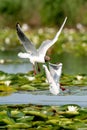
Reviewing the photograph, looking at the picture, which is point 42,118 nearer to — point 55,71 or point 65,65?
point 55,71

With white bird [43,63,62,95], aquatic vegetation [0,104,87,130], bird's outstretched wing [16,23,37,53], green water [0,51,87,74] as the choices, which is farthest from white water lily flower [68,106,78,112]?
green water [0,51,87,74]

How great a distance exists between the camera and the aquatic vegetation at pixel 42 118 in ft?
19.8

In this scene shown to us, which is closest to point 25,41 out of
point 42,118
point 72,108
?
point 72,108

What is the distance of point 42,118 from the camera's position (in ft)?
20.6

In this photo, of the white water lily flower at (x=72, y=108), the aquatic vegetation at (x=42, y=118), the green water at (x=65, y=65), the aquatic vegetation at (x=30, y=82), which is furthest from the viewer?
the green water at (x=65, y=65)

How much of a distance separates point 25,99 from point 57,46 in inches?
331

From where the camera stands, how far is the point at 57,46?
1614cm

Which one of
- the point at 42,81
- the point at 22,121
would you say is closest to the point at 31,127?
the point at 22,121

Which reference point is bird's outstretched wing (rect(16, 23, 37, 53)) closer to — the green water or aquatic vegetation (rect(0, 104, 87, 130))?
aquatic vegetation (rect(0, 104, 87, 130))

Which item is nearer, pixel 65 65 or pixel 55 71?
pixel 55 71

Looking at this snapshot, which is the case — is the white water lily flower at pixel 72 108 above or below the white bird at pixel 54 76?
below

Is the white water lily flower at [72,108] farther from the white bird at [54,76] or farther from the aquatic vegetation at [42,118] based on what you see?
the white bird at [54,76]

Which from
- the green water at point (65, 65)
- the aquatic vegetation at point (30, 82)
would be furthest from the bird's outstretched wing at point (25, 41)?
the green water at point (65, 65)

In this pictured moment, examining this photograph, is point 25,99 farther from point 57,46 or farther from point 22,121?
point 57,46
